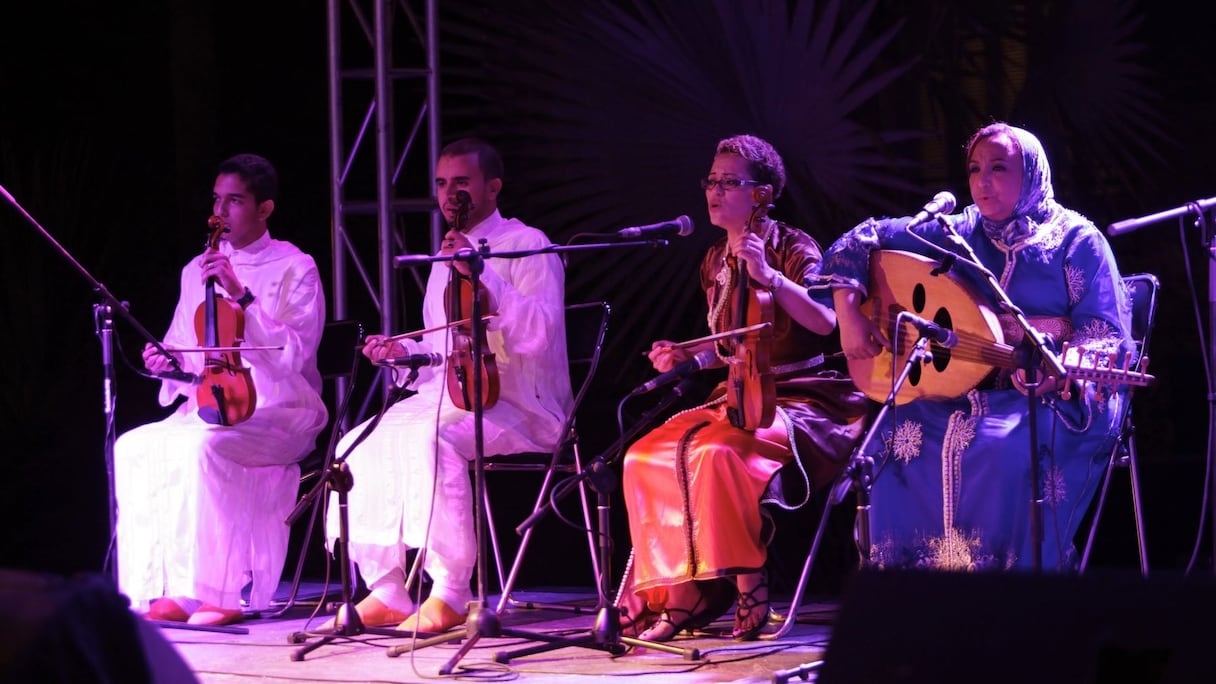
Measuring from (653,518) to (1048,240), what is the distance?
1.46 meters

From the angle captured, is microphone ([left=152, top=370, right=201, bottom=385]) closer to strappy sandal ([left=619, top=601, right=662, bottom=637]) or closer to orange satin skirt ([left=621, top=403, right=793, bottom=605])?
orange satin skirt ([left=621, top=403, right=793, bottom=605])

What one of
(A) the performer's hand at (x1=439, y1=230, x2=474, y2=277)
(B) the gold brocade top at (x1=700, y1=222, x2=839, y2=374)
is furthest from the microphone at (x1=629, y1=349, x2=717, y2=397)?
(A) the performer's hand at (x1=439, y1=230, x2=474, y2=277)

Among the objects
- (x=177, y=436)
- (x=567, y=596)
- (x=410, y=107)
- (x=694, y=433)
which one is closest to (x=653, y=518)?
(x=694, y=433)

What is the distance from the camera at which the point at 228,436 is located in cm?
540

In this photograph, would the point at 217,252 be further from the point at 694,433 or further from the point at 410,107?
the point at 410,107

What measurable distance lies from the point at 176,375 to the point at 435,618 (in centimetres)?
124

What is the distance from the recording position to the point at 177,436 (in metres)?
5.38

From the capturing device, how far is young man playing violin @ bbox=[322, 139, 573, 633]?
502 cm

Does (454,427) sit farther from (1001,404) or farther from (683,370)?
(1001,404)

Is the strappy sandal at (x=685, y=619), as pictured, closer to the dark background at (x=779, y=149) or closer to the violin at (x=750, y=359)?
the violin at (x=750, y=359)

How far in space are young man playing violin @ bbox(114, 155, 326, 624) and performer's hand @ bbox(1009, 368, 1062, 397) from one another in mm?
2510

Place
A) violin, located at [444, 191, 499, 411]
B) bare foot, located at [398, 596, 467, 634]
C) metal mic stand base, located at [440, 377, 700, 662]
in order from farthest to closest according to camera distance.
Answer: bare foot, located at [398, 596, 467, 634] < violin, located at [444, 191, 499, 411] < metal mic stand base, located at [440, 377, 700, 662]

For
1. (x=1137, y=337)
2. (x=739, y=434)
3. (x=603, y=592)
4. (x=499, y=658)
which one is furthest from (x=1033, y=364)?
(x=499, y=658)

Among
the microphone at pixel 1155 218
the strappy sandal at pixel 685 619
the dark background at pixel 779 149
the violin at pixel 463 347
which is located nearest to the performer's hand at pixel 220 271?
the violin at pixel 463 347
